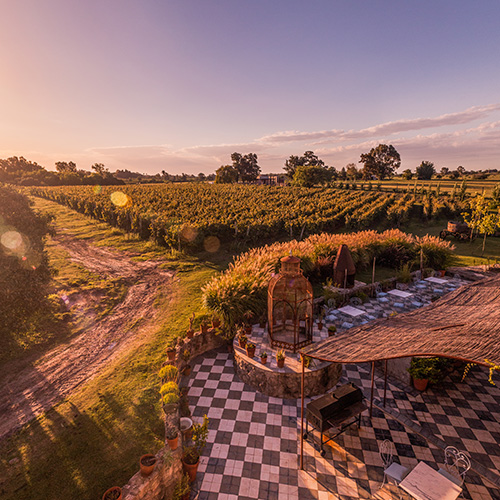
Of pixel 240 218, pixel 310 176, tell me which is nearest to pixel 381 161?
pixel 310 176

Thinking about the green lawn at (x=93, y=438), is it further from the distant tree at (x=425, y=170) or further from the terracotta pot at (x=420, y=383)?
the distant tree at (x=425, y=170)

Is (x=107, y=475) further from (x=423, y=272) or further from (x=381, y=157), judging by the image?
(x=381, y=157)

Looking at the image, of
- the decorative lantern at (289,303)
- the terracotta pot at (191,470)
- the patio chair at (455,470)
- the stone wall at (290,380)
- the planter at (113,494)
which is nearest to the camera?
the planter at (113,494)

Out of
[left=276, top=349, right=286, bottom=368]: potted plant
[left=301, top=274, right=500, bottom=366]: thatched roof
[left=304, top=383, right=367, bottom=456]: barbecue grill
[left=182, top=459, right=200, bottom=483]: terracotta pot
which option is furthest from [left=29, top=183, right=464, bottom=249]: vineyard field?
[left=301, top=274, right=500, bottom=366]: thatched roof

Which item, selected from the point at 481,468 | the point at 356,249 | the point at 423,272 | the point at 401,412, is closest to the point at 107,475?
the point at 401,412

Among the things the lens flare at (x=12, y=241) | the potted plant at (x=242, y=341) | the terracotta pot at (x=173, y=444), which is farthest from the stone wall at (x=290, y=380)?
the lens flare at (x=12, y=241)
